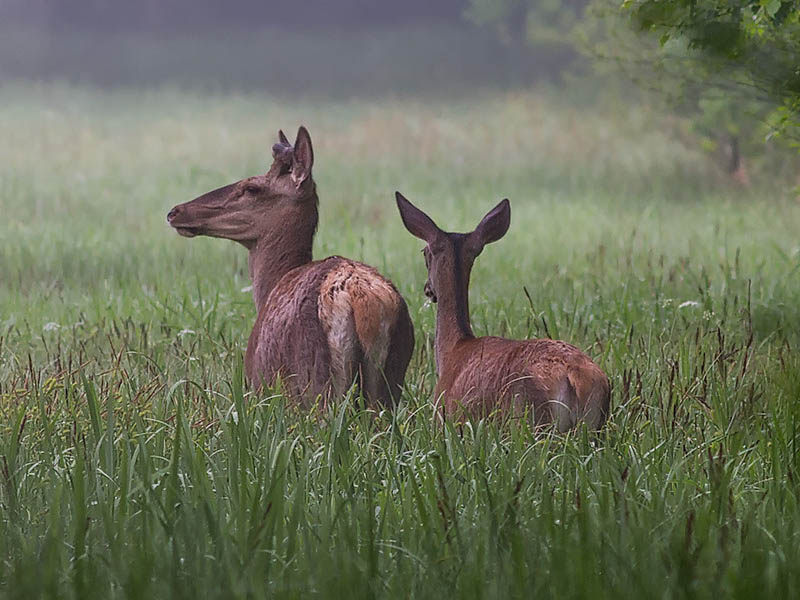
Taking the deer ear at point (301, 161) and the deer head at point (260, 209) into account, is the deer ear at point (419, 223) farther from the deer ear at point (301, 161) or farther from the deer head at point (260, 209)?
the deer head at point (260, 209)

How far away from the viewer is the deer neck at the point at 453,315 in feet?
15.7

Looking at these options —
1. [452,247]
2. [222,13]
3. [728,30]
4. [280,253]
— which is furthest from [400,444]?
[222,13]

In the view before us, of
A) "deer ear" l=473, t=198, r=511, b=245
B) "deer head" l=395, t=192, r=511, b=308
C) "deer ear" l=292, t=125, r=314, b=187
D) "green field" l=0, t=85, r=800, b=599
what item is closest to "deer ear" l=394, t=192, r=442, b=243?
"deer head" l=395, t=192, r=511, b=308

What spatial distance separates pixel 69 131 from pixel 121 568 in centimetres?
2113

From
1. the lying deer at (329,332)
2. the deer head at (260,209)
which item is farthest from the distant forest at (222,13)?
the lying deer at (329,332)

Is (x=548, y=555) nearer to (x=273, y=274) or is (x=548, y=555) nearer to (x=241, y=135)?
(x=273, y=274)

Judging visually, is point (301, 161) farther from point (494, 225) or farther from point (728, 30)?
point (728, 30)

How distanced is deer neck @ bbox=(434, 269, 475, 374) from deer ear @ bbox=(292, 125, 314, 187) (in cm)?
106

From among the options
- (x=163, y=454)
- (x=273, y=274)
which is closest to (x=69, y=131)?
(x=273, y=274)

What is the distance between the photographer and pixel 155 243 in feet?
39.8

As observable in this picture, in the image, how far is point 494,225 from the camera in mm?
4812

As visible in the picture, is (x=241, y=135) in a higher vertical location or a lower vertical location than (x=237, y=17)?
lower

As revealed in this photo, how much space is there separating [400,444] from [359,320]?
0.78m

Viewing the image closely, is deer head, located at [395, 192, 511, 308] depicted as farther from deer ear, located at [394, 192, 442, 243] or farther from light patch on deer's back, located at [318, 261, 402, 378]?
light patch on deer's back, located at [318, 261, 402, 378]
